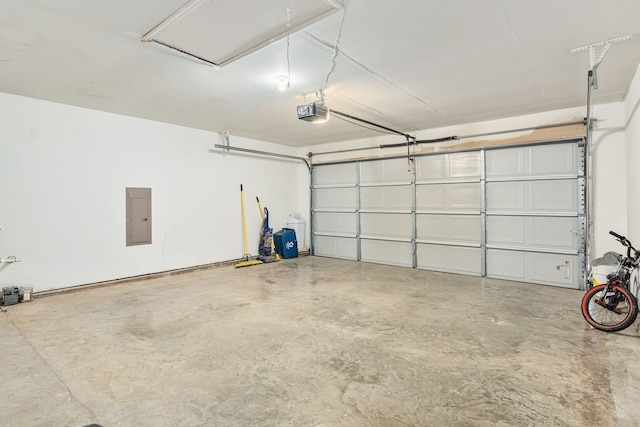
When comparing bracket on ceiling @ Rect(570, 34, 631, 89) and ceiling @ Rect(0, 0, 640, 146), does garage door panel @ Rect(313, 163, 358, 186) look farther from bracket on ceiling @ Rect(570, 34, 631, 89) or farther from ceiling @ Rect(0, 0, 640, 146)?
bracket on ceiling @ Rect(570, 34, 631, 89)

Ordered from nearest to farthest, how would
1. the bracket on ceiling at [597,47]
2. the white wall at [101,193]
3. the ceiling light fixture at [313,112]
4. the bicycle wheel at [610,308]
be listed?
the bracket on ceiling at [597,47] → the bicycle wheel at [610,308] → the ceiling light fixture at [313,112] → the white wall at [101,193]

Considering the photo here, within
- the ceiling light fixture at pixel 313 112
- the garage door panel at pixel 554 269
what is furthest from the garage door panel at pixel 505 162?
the ceiling light fixture at pixel 313 112

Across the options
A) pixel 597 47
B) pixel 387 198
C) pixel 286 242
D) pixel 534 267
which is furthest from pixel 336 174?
pixel 597 47

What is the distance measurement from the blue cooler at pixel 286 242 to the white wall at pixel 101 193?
936mm

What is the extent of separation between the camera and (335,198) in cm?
743

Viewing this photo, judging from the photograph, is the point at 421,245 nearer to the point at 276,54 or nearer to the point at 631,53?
the point at 631,53

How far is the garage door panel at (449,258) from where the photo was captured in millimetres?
5559

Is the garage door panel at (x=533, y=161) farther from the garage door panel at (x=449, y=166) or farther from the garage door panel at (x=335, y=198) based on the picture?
the garage door panel at (x=335, y=198)

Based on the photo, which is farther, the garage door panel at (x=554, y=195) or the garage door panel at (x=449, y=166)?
the garage door panel at (x=449, y=166)

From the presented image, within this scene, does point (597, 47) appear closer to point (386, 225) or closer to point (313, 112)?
point (313, 112)

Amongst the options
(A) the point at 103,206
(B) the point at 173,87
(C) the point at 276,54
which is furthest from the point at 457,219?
(A) the point at 103,206

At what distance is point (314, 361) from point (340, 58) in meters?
2.66

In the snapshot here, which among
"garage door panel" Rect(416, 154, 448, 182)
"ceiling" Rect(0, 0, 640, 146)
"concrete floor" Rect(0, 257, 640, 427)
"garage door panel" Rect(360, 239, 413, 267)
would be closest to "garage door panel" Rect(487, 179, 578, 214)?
"garage door panel" Rect(416, 154, 448, 182)

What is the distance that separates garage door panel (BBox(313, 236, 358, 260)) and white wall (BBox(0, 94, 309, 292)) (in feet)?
6.49
